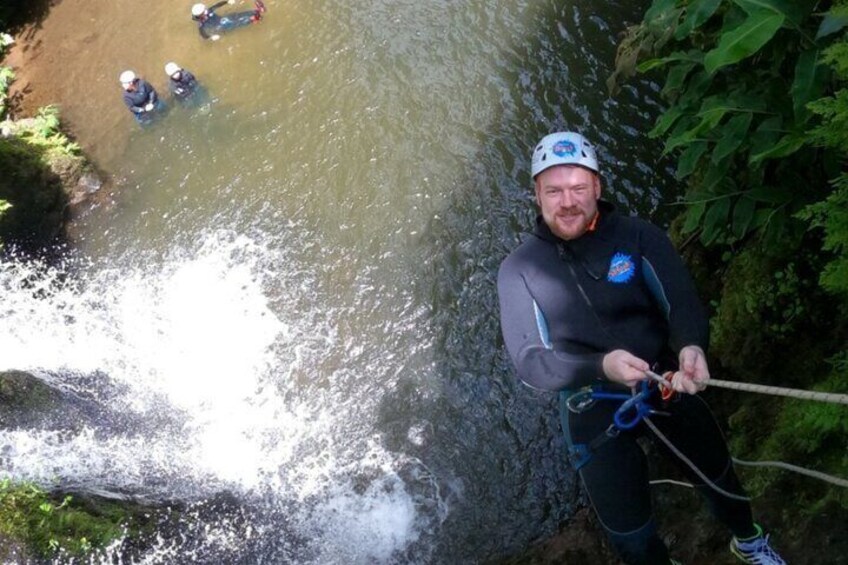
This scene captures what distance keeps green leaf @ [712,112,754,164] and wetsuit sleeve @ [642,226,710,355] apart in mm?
858

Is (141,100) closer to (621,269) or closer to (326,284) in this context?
(326,284)

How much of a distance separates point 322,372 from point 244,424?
89 cm

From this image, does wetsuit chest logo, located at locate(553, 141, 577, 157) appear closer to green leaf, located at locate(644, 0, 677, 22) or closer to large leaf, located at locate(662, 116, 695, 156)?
large leaf, located at locate(662, 116, 695, 156)

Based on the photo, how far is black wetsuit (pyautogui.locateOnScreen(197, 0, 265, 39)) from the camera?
460 inches

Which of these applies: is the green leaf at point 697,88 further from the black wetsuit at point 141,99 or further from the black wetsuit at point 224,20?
the black wetsuit at point 224,20

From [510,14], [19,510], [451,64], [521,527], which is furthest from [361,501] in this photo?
[510,14]

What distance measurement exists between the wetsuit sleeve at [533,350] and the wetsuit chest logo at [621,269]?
38 cm

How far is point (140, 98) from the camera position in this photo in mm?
10953

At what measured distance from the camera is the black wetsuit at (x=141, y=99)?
10938mm

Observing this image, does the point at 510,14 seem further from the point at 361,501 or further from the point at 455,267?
the point at 361,501

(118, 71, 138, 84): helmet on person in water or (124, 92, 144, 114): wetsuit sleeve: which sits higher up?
(118, 71, 138, 84): helmet on person in water

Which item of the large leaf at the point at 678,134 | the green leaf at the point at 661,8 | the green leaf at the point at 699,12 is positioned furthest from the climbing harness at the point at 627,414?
the green leaf at the point at 661,8

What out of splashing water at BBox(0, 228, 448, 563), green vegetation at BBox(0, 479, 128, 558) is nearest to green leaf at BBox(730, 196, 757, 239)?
splashing water at BBox(0, 228, 448, 563)

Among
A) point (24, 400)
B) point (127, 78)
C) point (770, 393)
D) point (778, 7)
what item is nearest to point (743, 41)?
point (778, 7)
